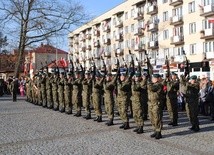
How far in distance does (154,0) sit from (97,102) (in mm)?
40587

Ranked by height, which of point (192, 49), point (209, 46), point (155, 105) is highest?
A: point (209, 46)

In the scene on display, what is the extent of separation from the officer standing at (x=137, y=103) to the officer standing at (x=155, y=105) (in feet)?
2.11

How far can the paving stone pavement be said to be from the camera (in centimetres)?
871

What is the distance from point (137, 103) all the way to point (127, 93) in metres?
0.99

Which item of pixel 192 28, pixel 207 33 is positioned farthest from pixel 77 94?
pixel 192 28

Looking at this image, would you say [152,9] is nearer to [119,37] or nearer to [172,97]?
[119,37]

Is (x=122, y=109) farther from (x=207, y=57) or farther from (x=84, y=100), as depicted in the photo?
(x=207, y=57)

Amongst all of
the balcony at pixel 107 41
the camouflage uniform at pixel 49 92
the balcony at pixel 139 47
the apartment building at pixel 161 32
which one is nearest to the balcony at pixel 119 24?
the apartment building at pixel 161 32

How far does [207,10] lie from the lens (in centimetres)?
4075

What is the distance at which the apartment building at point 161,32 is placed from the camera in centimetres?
4153

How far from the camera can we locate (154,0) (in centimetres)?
5234

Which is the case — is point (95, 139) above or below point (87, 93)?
below

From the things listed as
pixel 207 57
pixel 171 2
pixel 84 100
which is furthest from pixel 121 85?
pixel 171 2

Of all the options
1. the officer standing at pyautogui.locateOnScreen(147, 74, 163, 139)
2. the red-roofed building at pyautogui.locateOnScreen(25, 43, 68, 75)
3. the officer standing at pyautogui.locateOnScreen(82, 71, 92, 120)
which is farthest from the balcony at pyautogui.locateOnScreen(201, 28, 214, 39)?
the officer standing at pyautogui.locateOnScreen(147, 74, 163, 139)
